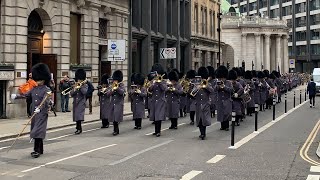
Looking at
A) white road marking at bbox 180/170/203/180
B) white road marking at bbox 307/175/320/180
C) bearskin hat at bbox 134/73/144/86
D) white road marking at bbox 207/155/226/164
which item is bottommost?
white road marking at bbox 307/175/320/180

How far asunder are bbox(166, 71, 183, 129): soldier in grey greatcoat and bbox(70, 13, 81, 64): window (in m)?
10.2

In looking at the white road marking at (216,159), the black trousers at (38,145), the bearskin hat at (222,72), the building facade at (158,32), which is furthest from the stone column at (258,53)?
the black trousers at (38,145)

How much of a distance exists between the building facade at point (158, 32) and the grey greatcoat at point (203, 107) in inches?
752

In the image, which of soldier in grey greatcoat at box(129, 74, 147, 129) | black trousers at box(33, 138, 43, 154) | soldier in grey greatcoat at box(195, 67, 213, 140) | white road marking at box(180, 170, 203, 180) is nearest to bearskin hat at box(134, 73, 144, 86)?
soldier in grey greatcoat at box(129, 74, 147, 129)

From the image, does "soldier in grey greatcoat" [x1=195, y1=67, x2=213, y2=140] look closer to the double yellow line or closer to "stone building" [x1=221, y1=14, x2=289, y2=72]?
the double yellow line

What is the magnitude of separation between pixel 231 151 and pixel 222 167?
223 cm

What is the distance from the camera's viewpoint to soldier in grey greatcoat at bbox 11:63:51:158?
1125cm

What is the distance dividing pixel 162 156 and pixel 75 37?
16751 mm

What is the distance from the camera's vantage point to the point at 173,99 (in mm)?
17812

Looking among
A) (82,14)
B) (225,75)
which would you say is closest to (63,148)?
(225,75)

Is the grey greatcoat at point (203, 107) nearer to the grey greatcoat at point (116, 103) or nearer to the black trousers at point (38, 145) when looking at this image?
the grey greatcoat at point (116, 103)

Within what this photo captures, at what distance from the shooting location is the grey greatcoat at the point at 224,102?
1670cm

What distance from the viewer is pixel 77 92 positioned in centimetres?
1577

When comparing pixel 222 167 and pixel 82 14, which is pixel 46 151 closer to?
pixel 222 167
